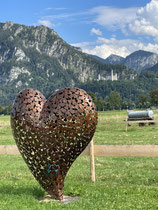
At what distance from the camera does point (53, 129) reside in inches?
229

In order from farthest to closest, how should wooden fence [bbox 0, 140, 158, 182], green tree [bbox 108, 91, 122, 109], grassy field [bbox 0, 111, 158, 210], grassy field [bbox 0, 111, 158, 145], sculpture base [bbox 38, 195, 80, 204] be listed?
1. green tree [bbox 108, 91, 122, 109]
2. grassy field [bbox 0, 111, 158, 145]
3. wooden fence [bbox 0, 140, 158, 182]
4. sculpture base [bbox 38, 195, 80, 204]
5. grassy field [bbox 0, 111, 158, 210]

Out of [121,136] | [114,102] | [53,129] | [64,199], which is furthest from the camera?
[114,102]

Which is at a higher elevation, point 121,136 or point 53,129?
point 53,129

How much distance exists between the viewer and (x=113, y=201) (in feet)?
19.5

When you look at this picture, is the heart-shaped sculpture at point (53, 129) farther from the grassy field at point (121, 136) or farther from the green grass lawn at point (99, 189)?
the grassy field at point (121, 136)

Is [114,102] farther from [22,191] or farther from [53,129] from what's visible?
[53,129]

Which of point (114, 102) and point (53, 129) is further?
point (114, 102)

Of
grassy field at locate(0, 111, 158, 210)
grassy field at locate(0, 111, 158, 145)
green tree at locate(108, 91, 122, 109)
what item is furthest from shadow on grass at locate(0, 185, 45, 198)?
green tree at locate(108, 91, 122, 109)

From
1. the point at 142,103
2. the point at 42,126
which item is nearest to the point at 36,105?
the point at 42,126

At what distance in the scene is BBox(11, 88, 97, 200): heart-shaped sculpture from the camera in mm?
5824

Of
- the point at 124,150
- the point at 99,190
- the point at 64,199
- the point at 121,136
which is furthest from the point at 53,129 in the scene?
the point at 121,136

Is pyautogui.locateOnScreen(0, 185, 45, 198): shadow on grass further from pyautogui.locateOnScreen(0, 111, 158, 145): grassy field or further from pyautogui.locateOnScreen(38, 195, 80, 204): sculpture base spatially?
pyautogui.locateOnScreen(0, 111, 158, 145): grassy field

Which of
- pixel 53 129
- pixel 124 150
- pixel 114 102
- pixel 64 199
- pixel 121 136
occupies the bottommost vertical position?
pixel 114 102

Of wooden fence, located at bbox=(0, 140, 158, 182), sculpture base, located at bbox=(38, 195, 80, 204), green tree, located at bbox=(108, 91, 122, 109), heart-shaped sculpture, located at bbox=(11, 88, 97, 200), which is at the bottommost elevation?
green tree, located at bbox=(108, 91, 122, 109)
